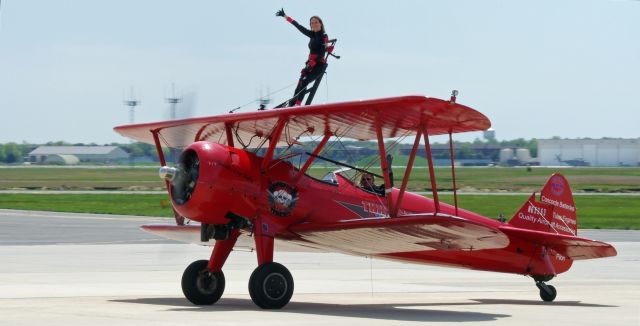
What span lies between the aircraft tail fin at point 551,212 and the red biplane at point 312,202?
0.60 m

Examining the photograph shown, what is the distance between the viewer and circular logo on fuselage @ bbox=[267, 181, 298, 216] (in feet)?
45.1

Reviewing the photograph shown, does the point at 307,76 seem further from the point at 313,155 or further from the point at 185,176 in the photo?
the point at 185,176

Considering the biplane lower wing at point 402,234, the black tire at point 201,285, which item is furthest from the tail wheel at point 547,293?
the black tire at point 201,285

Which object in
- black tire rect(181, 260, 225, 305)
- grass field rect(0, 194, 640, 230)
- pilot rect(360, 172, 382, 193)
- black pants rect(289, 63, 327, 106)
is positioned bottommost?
grass field rect(0, 194, 640, 230)

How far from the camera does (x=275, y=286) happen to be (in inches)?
523

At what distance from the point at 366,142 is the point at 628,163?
452 ft

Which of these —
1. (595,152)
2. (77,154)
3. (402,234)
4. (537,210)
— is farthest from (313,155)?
(77,154)

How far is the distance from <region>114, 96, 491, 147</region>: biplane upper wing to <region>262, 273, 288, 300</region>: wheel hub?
2.07m

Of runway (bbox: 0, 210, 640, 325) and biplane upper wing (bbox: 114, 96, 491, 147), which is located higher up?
biplane upper wing (bbox: 114, 96, 491, 147)

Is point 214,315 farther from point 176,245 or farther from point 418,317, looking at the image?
point 176,245

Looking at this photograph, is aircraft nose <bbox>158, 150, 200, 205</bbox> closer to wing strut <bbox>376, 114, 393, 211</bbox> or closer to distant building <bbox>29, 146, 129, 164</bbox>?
wing strut <bbox>376, 114, 393, 211</bbox>

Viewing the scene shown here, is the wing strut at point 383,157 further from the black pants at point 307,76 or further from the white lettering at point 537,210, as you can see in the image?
the white lettering at point 537,210

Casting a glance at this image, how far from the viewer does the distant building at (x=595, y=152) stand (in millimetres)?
146500

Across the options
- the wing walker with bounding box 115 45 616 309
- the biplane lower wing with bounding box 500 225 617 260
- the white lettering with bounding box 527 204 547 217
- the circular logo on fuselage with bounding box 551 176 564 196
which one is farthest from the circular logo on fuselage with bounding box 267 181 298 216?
the circular logo on fuselage with bounding box 551 176 564 196
